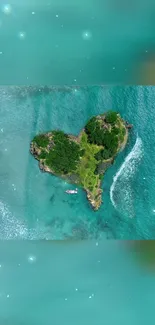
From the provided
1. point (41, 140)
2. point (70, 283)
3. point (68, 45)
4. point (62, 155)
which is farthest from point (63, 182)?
point (68, 45)

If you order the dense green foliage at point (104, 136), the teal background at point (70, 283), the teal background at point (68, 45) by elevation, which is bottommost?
the teal background at point (70, 283)

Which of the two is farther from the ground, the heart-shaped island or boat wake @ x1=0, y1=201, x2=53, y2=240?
the heart-shaped island

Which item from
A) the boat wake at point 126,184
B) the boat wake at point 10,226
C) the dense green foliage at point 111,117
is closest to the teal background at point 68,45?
the dense green foliage at point 111,117

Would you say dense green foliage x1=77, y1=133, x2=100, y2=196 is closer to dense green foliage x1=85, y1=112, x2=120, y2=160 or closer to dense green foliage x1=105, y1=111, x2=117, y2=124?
dense green foliage x1=85, y1=112, x2=120, y2=160

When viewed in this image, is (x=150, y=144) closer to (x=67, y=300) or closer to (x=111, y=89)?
(x=111, y=89)

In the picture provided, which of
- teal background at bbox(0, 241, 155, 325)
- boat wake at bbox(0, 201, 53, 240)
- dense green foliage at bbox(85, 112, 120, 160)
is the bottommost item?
teal background at bbox(0, 241, 155, 325)

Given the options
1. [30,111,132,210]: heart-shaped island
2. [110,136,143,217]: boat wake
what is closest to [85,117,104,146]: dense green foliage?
[30,111,132,210]: heart-shaped island

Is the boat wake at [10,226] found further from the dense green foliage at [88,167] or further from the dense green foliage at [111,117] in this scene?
the dense green foliage at [111,117]
